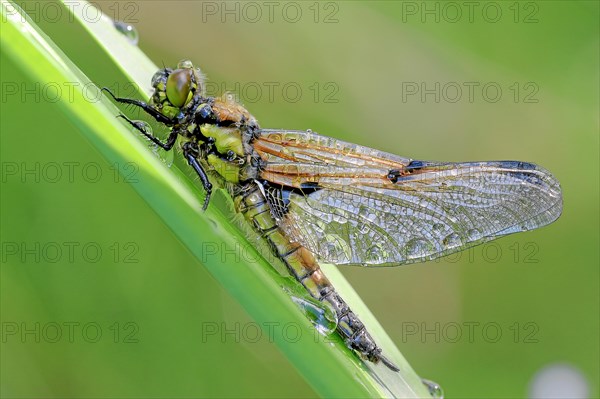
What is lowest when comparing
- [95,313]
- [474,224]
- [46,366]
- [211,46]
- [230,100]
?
[46,366]

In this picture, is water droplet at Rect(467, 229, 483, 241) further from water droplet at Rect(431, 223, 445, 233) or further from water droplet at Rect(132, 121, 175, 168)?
water droplet at Rect(132, 121, 175, 168)

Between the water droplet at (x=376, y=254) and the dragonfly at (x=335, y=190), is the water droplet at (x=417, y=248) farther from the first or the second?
the water droplet at (x=376, y=254)

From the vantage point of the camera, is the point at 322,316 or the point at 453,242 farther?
the point at 453,242

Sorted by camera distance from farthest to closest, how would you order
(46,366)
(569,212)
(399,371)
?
(569,212) < (46,366) < (399,371)

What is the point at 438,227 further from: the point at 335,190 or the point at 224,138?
the point at 224,138

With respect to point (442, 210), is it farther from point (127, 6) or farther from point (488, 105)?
point (127, 6)

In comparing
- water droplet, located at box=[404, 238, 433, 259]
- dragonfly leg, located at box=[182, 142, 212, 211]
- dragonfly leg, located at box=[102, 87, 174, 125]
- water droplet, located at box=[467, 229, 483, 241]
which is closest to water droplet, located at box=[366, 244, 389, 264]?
water droplet, located at box=[404, 238, 433, 259]

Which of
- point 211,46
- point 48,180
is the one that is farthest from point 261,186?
point 211,46

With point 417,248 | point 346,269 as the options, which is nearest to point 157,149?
point 417,248
